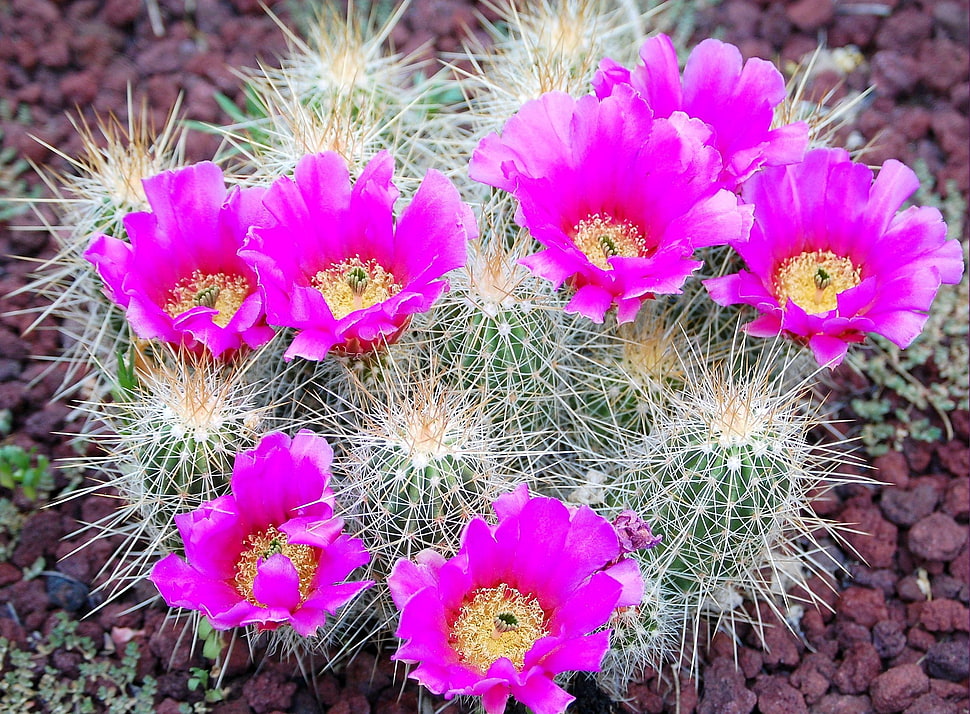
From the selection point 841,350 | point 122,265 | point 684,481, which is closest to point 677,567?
point 684,481

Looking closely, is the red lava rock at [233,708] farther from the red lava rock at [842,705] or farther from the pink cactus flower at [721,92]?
the pink cactus flower at [721,92]

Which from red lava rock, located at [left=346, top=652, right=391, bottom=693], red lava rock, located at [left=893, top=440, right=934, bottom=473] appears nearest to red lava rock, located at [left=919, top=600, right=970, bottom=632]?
red lava rock, located at [left=346, top=652, right=391, bottom=693]

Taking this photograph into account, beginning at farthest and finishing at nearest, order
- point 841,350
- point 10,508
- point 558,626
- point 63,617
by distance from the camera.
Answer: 1. point 10,508
2. point 63,617
3. point 841,350
4. point 558,626

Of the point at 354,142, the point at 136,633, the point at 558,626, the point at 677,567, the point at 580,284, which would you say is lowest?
the point at 136,633

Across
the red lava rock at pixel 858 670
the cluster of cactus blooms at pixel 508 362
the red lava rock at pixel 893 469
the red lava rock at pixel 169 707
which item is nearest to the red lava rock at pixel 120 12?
the cluster of cactus blooms at pixel 508 362

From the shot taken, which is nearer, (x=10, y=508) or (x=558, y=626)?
(x=558, y=626)

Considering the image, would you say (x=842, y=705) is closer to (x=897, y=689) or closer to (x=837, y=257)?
(x=897, y=689)

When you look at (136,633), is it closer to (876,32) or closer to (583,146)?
(583,146)

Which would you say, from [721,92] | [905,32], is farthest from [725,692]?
[905,32]
